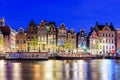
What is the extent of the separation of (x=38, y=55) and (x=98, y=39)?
3313 cm

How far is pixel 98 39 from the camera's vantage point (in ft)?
406

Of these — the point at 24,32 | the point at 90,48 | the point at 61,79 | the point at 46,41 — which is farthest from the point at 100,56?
the point at 61,79

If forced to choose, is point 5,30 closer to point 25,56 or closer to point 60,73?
point 25,56

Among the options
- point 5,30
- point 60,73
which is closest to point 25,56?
point 5,30

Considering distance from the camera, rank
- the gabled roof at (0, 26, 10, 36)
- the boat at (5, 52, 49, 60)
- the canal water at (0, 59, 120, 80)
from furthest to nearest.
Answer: the gabled roof at (0, 26, 10, 36) < the boat at (5, 52, 49, 60) < the canal water at (0, 59, 120, 80)

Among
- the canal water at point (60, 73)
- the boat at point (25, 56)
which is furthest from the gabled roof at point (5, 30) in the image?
the canal water at point (60, 73)

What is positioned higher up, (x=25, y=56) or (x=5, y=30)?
(x=5, y=30)

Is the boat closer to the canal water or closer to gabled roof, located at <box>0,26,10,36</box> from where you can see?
gabled roof, located at <box>0,26,10,36</box>

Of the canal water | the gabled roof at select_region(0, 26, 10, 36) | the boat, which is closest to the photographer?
the canal water

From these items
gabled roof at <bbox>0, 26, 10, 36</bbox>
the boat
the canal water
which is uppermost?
Result: gabled roof at <bbox>0, 26, 10, 36</bbox>

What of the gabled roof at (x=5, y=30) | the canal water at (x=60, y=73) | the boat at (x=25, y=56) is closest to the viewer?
the canal water at (x=60, y=73)

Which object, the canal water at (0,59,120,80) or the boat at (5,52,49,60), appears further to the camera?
the boat at (5,52,49,60)

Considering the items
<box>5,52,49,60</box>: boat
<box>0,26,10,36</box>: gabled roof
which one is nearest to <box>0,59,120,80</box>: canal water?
<box>5,52,49,60</box>: boat

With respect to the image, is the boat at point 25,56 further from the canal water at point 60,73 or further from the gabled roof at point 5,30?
the canal water at point 60,73
